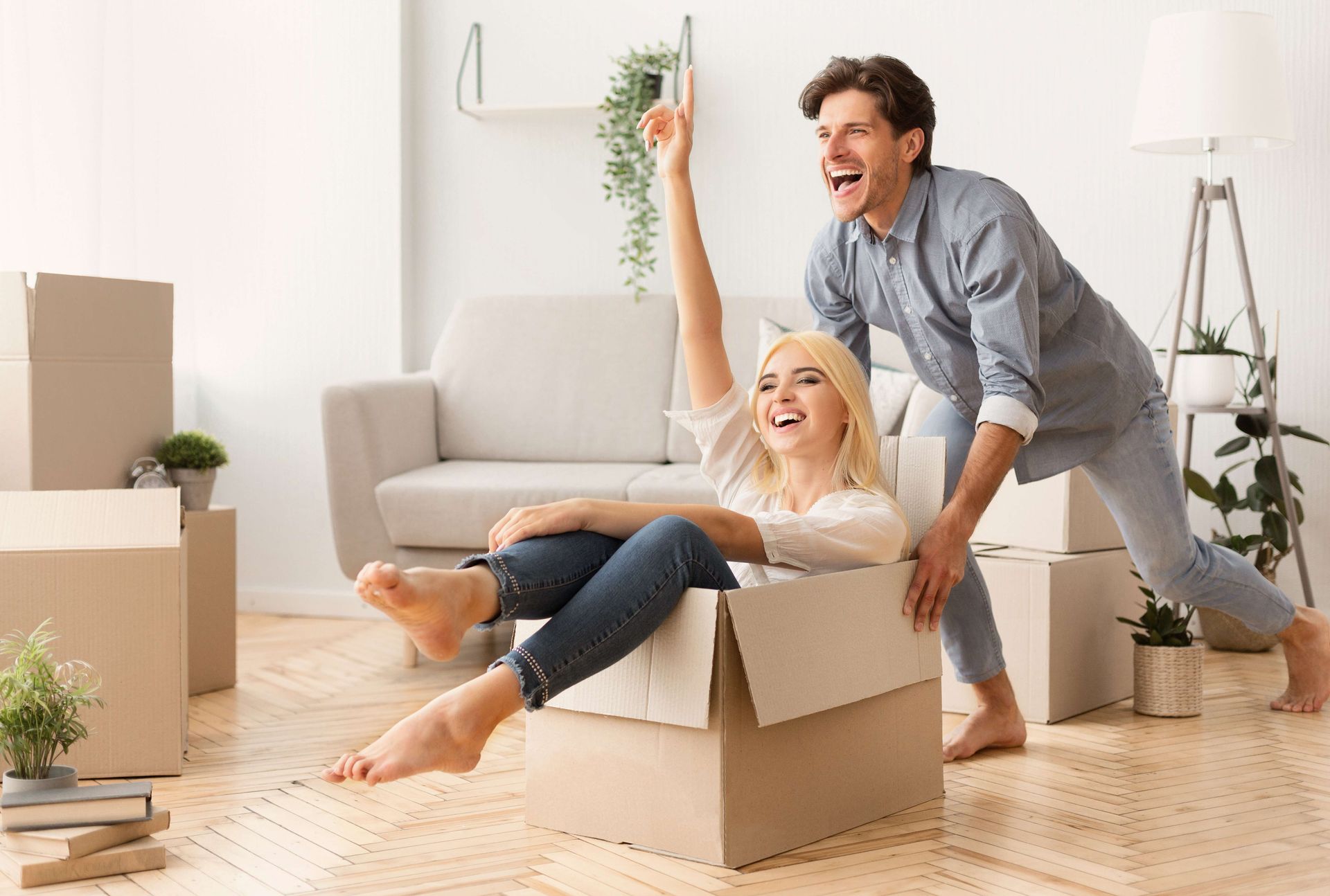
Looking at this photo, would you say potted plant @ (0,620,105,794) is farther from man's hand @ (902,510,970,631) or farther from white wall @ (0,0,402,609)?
white wall @ (0,0,402,609)

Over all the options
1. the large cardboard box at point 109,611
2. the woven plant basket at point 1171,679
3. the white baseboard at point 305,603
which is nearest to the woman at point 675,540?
the large cardboard box at point 109,611

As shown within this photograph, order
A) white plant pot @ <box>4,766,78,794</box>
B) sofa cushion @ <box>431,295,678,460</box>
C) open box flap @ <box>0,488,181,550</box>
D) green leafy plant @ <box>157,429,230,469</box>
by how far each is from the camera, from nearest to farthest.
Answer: white plant pot @ <box>4,766,78,794</box>
open box flap @ <box>0,488,181,550</box>
green leafy plant @ <box>157,429,230,469</box>
sofa cushion @ <box>431,295,678,460</box>

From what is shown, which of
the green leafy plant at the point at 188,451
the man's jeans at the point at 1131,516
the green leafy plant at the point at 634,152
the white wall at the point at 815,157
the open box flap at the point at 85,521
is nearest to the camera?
the open box flap at the point at 85,521

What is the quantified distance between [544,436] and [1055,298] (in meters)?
1.65

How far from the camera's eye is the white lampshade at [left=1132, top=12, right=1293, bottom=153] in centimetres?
279

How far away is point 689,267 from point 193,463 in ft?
4.21

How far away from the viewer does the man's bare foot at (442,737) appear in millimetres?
1395

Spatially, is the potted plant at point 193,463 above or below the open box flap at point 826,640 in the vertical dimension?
above

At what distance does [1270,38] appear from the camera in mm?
2834

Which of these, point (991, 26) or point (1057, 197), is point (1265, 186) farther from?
point (991, 26)

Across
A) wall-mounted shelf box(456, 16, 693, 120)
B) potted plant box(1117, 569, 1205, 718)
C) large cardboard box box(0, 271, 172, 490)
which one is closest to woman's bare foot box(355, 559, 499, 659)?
large cardboard box box(0, 271, 172, 490)

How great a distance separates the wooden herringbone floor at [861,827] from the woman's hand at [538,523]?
41 centimetres

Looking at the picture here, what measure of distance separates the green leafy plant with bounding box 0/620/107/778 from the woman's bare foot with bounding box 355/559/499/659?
0.56 metres

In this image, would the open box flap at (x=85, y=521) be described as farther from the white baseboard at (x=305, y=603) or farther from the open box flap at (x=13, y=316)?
the white baseboard at (x=305, y=603)
